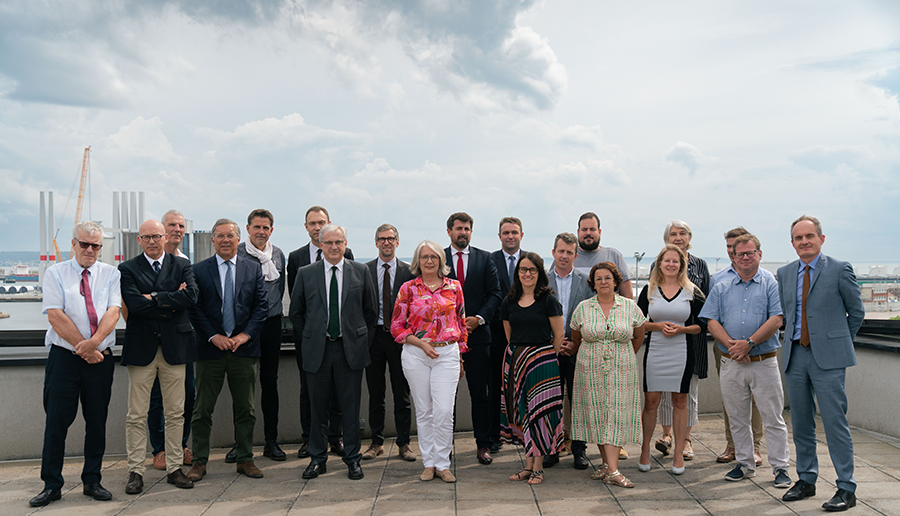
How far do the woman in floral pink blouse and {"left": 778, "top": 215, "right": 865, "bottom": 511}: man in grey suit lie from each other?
239 centimetres

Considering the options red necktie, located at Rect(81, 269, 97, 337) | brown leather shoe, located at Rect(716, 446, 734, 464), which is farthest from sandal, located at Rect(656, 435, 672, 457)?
red necktie, located at Rect(81, 269, 97, 337)

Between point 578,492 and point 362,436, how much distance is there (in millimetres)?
2245

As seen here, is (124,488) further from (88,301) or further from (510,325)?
(510,325)

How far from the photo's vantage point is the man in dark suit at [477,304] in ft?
14.9

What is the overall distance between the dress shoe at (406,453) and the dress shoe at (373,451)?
178mm

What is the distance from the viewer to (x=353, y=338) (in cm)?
420

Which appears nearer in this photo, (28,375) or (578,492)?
(578,492)

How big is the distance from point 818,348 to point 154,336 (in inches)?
183

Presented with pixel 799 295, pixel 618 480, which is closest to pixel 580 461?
pixel 618 480

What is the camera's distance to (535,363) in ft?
13.4

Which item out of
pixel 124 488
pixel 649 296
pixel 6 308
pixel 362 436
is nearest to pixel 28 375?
pixel 6 308

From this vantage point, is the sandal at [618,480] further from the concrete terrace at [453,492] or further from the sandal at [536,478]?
the sandal at [536,478]

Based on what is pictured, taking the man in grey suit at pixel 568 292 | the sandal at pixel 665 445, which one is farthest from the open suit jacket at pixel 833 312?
the man in grey suit at pixel 568 292

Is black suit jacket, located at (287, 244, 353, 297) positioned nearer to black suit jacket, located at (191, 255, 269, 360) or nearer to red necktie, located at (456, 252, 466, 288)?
black suit jacket, located at (191, 255, 269, 360)
